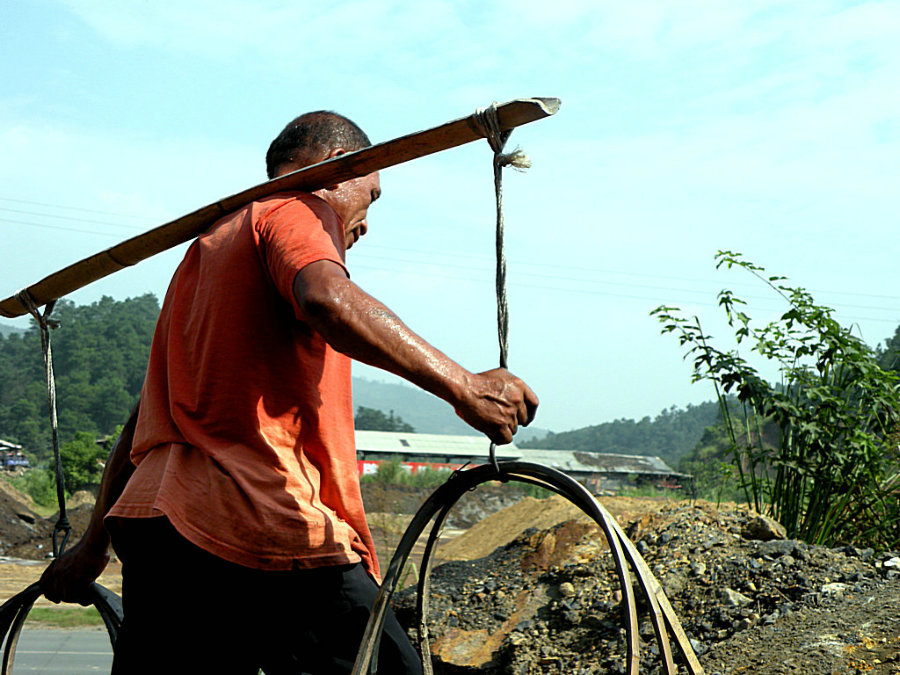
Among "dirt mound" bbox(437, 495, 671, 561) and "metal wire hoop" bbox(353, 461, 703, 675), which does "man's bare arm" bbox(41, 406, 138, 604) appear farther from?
"dirt mound" bbox(437, 495, 671, 561)

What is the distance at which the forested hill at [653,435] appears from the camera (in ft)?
419

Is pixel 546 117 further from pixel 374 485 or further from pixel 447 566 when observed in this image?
pixel 374 485

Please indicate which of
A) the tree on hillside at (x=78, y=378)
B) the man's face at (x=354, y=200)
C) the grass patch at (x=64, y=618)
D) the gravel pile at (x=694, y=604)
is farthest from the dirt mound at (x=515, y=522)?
the tree on hillside at (x=78, y=378)

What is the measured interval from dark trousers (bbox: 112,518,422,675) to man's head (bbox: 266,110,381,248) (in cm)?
74

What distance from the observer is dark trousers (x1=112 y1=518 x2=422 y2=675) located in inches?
66.1

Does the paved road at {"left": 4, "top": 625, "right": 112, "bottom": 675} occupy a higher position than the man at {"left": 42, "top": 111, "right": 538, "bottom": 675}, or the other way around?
the man at {"left": 42, "top": 111, "right": 538, "bottom": 675}

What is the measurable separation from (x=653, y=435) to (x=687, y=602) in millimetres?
137316

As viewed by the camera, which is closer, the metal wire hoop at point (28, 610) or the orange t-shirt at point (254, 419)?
the orange t-shirt at point (254, 419)

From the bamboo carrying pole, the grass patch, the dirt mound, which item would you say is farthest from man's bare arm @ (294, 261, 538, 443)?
the grass patch

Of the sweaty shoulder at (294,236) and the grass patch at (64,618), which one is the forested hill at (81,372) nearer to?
the grass patch at (64,618)

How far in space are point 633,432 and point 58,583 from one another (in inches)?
5723

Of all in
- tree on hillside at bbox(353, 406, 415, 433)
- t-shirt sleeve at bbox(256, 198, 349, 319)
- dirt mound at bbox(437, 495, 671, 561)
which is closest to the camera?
t-shirt sleeve at bbox(256, 198, 349, 319)

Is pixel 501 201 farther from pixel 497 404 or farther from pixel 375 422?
pixel 375 422

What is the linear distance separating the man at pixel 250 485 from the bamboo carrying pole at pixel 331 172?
7cm
